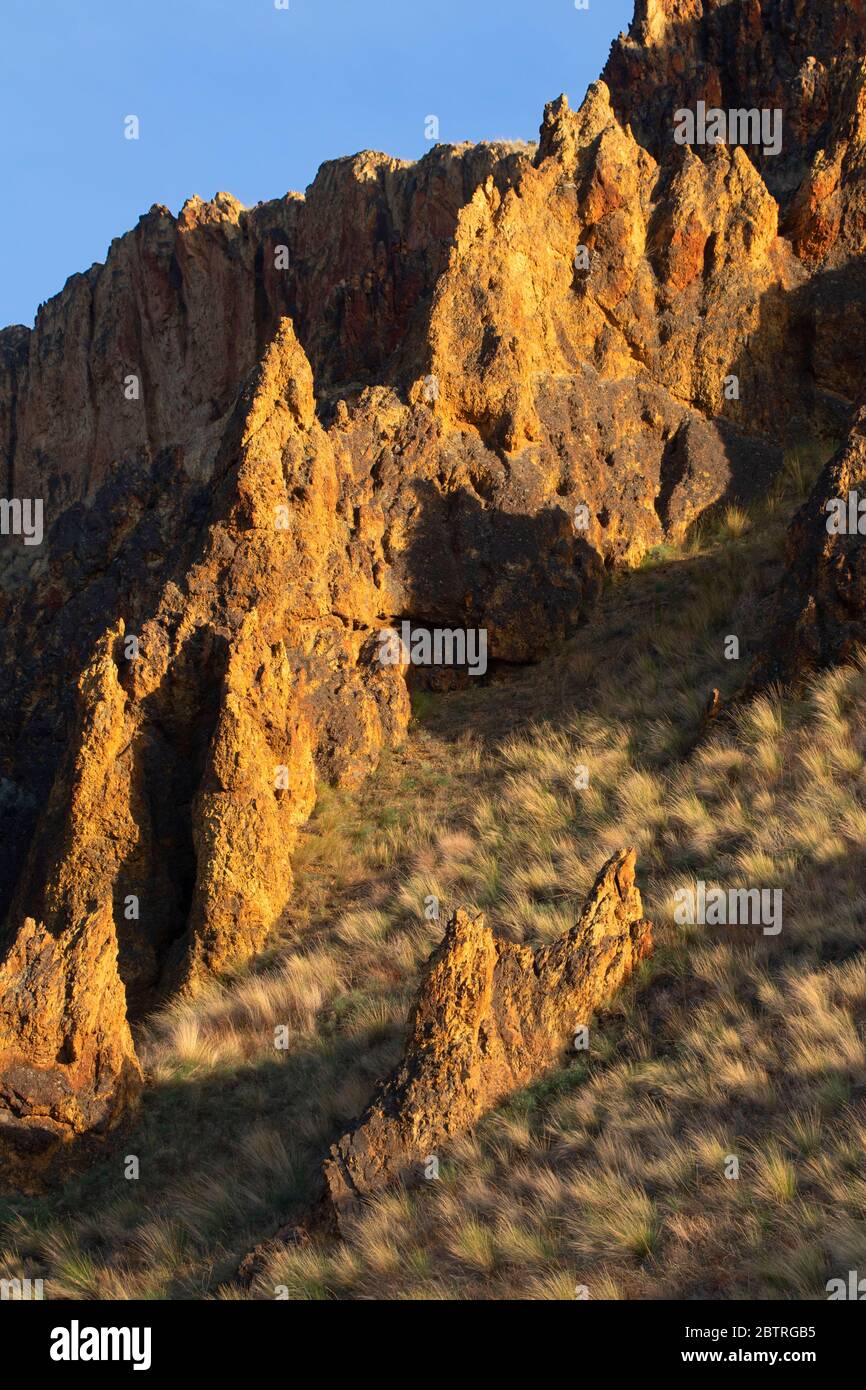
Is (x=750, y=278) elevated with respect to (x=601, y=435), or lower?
elevated

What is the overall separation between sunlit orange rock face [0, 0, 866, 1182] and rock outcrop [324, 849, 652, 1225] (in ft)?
8.94

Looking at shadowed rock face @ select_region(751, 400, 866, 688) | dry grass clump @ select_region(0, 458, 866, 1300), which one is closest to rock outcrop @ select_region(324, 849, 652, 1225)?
dry grass clump @ select_region(0, 458, 866, 1300)

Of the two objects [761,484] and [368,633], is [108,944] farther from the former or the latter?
[761,484]

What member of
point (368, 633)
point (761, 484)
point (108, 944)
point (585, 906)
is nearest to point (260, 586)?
point (368, 633)

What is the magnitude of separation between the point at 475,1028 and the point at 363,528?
8.19m

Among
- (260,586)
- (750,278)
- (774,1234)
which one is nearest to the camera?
(774,1234)

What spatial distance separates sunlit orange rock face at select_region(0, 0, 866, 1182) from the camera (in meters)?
11.8

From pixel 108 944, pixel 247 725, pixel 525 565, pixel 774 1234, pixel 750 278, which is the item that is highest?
pixel 750 278

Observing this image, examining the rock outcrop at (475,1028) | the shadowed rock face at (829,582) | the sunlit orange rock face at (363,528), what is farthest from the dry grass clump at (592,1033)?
the sunlit orange rock face at (363,528)

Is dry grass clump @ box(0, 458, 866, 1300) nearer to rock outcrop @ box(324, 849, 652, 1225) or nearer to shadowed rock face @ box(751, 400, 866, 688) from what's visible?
rock outcrop @ box(324, 849, 652, 1225)

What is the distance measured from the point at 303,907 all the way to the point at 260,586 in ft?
11.5

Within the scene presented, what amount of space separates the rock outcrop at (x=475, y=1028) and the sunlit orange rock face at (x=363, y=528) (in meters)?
2.73

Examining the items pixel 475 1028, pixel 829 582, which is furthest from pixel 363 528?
pixel 475 1028

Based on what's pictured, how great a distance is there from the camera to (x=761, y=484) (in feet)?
57.6
